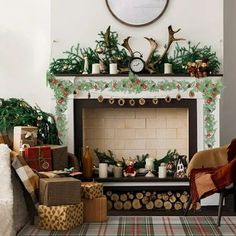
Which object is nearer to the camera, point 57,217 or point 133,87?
point 57,217

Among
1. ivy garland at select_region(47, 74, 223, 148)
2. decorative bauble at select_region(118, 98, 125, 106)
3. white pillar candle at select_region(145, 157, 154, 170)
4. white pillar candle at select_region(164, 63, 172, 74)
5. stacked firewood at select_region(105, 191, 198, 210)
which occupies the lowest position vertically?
stacked firewood at select_region(105, 191, 198, 210)

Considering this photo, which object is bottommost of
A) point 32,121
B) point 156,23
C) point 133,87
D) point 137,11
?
point 32,121

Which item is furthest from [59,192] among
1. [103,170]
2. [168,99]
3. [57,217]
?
[168,99]

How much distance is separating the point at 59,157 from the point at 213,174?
4.99 ft

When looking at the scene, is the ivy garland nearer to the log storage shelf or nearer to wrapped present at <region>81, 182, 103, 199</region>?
the log storage shelf

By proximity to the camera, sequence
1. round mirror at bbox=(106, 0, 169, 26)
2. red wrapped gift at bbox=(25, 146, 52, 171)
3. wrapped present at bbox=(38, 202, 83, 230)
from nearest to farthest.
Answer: wrapped present at bbox=(38, 202, 83, 230) → red wrapped gift at bbox=(25, 146, 52, 171) → round mirror at bbox=(106, 0, 169, 26)

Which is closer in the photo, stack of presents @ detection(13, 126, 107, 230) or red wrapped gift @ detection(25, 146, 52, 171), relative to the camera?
stack of presents @ detection(13, 126, 107, 230)

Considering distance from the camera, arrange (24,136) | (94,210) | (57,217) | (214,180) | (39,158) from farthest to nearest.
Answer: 1. (24,136)
2. (39,158)
3. (94,210)
4. (214,180)
5. (57,217)

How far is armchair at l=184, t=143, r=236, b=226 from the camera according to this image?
4.43m

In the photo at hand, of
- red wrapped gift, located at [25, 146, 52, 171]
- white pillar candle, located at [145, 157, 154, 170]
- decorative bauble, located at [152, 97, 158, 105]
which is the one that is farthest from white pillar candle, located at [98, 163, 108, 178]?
decorative bauble, located at [152, 97, 158, 105]

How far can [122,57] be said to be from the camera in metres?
5.45

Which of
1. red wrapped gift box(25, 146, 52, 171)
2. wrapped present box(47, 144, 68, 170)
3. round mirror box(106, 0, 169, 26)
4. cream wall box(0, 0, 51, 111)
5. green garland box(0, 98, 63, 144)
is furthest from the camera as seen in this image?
cream wall box(0, 0, 51, 111)

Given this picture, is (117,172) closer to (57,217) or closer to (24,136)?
(24,136)

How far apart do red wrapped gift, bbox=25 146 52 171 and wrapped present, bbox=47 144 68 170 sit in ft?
0.19
